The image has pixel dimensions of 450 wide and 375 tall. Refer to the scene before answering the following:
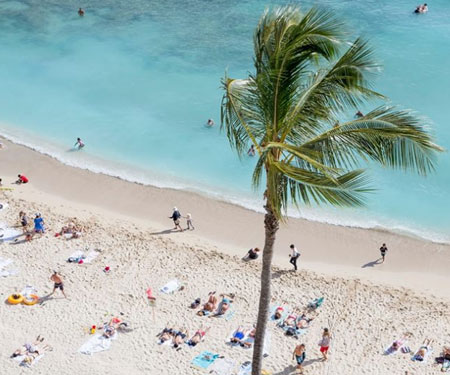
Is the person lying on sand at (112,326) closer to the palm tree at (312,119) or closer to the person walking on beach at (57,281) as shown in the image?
the person walking on beach at (57,281)

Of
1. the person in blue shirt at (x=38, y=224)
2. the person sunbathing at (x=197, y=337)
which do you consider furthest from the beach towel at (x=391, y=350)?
the person in blue shirt at (x=38, y=224)

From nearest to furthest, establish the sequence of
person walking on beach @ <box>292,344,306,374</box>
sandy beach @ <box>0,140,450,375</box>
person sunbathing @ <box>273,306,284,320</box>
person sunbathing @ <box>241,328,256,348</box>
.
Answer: person walking on beach @ <box>292,344,306,374</box>, sandy beach @ <box>0,140,450,375</box>, person sunbathing @ <box>241,328,256,348</box>, person sunbathing @ <box>273,306,284,320</box>

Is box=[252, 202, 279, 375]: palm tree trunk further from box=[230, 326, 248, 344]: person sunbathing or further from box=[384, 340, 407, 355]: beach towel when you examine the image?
box=[384, 340, 407, 355]: beach towel

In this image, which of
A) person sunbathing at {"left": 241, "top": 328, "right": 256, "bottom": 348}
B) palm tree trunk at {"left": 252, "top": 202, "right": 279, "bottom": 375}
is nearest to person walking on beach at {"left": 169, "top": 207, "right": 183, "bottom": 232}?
person sunbathing at {"left": 241, "top": 328, "right": 256, "bottom": 348}

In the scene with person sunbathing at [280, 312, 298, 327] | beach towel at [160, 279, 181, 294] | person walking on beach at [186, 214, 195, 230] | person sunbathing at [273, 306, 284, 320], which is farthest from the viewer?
person walking on beach at [186, 214, 195, 230]

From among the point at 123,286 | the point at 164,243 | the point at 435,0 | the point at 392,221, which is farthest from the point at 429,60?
the point at 123,286

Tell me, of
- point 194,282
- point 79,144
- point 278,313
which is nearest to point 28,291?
point 194,282
